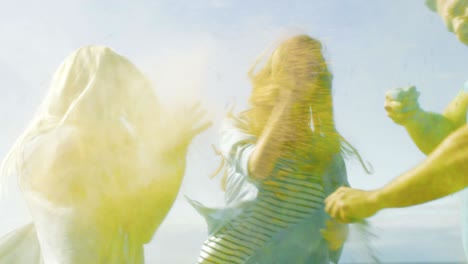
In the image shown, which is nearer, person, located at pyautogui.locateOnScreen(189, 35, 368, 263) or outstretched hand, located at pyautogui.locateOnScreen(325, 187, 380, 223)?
outstretched hand, located at pyautogui.locateOnScreen(325, 187, 380, 223)

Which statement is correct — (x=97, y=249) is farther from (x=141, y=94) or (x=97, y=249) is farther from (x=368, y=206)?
(x=368, y=206)

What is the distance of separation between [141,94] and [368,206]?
780 millimetres

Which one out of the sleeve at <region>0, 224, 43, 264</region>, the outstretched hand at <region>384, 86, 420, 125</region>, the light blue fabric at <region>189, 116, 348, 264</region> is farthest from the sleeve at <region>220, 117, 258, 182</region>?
the sleeve at <region>0, 224, 43, 264</region>

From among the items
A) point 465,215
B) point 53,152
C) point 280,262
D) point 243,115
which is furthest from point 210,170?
point 465,215

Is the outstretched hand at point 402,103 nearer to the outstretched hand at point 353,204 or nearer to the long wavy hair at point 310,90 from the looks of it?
the long wavy hair at point 310,90

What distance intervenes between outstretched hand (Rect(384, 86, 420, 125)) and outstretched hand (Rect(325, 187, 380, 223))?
0.27 metres

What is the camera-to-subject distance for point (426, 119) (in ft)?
5.29

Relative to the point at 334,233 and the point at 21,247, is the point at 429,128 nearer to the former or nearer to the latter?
the point at 334,233

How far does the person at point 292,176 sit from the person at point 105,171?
22 cm

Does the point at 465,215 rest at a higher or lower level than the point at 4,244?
higher

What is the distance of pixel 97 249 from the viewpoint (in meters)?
1.87

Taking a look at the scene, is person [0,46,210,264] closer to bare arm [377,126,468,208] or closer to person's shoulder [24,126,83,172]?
person's shoulder [24,126,83,172]

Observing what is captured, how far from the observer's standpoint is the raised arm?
1.60 meters

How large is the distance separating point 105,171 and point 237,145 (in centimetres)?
40
